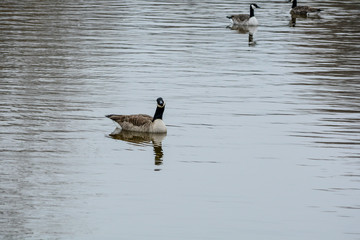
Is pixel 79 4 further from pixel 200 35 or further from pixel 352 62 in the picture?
pixel 352 62

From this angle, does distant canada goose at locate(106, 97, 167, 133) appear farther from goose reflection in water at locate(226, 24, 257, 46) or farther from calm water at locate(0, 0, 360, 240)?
goose reflection in water at locate(226, 24, 257, 46)

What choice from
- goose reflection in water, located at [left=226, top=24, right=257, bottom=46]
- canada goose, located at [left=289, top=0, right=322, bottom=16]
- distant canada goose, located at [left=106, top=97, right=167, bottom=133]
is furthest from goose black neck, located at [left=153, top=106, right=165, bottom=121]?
canada goose, located at [left=289, top=0, right=322, bottom=16]

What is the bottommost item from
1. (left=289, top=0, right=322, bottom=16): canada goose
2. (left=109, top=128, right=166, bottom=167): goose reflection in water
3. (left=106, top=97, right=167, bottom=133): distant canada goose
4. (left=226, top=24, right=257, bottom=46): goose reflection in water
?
(left=226, top=24, right=257, bottom=46): goose reflection in water

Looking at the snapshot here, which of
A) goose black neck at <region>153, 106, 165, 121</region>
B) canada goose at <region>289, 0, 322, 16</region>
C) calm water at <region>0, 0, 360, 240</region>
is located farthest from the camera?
canada goose at <region>289, 0, 322, 16</region>

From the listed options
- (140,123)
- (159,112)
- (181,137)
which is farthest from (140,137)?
(181,137)

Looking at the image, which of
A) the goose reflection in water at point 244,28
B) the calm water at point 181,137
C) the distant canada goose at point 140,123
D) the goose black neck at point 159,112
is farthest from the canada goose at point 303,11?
the goose black neck at point 159,112

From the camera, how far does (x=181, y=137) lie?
805 inches

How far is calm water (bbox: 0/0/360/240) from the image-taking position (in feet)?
46.2

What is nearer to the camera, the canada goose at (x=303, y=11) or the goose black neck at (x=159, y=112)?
the goose black neck at (x=159, y=112)

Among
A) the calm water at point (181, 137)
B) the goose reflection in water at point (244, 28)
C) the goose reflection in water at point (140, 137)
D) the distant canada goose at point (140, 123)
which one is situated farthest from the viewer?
the goose reflection in water at point (244, 28)

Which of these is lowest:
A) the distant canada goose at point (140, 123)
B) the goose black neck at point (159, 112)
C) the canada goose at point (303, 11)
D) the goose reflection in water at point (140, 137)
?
the canada goose at point (303, 11)

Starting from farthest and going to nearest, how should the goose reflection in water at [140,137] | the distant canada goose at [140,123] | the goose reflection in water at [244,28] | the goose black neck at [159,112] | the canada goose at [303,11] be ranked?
the canada goose at [303,11], the goose reflection in water at [244,28], the distant canada goose at [140,123], the goose black neck at [159,112], the goose reflection in water at [140,137]

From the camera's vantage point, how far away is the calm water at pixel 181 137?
14.1m

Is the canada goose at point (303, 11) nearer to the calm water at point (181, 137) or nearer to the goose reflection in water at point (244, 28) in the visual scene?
the goose reflection in water at point (244, 28)
